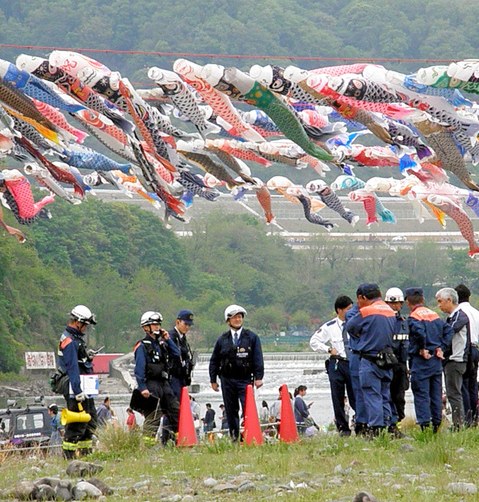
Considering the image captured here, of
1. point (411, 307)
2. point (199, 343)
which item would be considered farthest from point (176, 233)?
point (411, 307)

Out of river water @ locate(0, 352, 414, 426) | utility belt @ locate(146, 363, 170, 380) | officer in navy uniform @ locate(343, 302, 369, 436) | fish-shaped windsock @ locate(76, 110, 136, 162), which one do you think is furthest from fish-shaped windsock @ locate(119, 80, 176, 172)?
river water @ locate(0, 352, 414, 426)

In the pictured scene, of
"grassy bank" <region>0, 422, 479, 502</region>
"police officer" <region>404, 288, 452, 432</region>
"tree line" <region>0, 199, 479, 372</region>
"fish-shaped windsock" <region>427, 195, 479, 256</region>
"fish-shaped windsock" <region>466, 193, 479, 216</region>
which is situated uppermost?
"tree line" <region>0, 199, 479, 372</region>

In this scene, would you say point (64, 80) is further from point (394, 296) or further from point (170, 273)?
point (170, 273)

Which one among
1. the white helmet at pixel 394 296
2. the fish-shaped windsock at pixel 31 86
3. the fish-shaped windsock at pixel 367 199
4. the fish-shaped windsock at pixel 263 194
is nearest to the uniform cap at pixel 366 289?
the white helmet at pixel 394 296

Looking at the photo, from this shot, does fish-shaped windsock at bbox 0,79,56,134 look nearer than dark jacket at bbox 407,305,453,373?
No

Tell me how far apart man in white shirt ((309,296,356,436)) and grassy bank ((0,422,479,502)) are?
2.26 feet

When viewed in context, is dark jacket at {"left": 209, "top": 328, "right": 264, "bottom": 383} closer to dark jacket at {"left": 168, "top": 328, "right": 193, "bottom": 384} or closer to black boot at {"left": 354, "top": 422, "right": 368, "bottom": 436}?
dark jacket at {"left": 168, "top": 328, "right": 193, "bottom": 384}

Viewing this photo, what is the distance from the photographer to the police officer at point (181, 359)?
15.1 metres

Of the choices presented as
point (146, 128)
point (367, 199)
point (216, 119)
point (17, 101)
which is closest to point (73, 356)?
point (17, 101)

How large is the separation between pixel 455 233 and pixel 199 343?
31.7 m

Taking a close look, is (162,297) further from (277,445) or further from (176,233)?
(277,445)

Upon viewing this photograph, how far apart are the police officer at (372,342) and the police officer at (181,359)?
187 cm

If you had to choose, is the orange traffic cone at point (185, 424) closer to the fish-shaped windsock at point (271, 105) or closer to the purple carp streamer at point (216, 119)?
the purple carp streamer at point (216, 119)

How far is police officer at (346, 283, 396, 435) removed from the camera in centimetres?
1387
